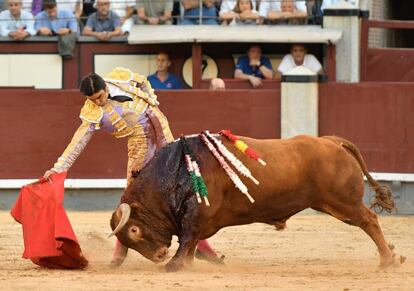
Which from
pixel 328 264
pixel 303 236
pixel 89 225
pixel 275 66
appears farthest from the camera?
pixel 275 66

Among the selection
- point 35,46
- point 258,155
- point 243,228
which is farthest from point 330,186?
point 35,46

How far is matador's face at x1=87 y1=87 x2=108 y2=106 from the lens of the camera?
7.88m

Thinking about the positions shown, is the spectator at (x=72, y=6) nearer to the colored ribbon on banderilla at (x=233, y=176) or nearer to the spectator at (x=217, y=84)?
the spectator at (x=217, y=84)

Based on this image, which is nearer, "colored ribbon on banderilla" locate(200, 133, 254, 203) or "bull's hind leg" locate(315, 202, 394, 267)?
"colored ribbon on banderilla" locate(200, 133, 254, 203)

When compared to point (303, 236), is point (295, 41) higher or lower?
higher

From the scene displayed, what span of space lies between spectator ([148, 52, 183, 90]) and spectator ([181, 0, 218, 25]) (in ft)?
1.99

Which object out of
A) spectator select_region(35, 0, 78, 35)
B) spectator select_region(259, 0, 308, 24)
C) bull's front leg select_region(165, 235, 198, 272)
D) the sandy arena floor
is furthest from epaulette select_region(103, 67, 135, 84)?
spectator select_region(35, 0, 78, 35)

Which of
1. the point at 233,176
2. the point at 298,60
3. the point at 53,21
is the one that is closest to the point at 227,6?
the point at 298,60

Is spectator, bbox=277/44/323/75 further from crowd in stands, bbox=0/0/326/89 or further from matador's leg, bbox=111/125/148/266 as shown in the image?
matador's leg, bbox=111/125/148/266

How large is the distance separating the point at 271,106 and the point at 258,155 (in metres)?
4.45

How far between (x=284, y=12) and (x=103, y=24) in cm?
188

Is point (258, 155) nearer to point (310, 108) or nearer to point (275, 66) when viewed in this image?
point (310, 108)

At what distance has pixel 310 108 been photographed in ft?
40.6

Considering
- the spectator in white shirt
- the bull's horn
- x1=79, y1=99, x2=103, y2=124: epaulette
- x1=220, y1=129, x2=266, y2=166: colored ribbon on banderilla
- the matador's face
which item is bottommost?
the bull's horn
